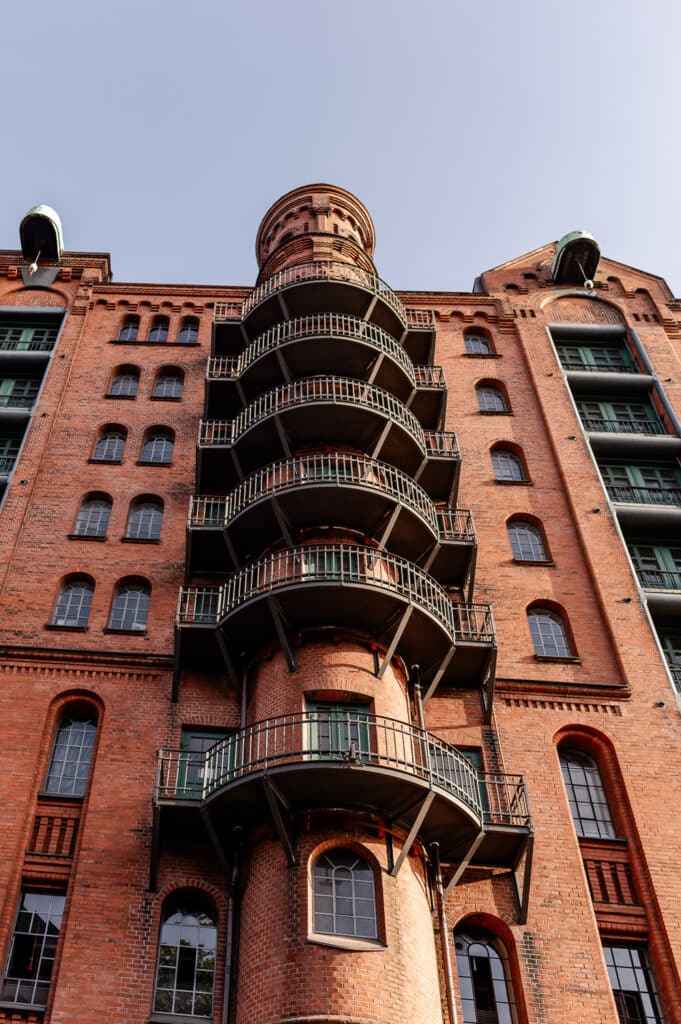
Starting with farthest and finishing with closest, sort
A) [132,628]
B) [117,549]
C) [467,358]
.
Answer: [467,358], [117,549], [132,628]

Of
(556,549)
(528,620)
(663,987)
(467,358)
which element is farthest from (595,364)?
(663,987)

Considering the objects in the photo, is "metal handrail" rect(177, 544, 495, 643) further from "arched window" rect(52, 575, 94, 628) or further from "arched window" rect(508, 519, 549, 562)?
"arched window" rect(508, 519, 549, 562)

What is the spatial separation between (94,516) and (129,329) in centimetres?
886

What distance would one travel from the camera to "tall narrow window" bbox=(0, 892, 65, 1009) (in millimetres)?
15305

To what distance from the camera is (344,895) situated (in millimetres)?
15016

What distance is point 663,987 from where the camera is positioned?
16.0 m

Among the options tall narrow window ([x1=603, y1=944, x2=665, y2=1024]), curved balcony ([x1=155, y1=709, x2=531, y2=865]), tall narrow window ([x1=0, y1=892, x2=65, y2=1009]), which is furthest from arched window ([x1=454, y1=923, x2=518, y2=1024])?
tall narrow window ([x1=0, y1=892, x2=65, y2=1009])

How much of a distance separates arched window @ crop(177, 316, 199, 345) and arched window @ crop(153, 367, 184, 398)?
1617 mm

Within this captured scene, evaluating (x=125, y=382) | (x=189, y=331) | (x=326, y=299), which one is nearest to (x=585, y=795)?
(x=326, y=299)

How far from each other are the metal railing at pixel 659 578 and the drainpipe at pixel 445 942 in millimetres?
9761

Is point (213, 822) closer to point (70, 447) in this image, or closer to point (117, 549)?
point (117, 549)

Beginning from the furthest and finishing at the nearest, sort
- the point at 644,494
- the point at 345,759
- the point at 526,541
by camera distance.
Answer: the point at 644,494 → the point at 526,541 → the point at 345,759

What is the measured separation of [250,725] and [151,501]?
870cm

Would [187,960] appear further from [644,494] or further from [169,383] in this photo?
[169,383]
